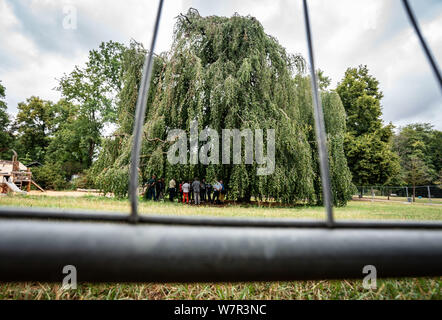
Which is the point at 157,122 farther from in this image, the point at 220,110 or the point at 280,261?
the point at 280,261

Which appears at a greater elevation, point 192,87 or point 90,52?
point 90,52

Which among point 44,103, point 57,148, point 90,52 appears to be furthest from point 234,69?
point 44,103

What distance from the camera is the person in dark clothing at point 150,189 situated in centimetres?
675

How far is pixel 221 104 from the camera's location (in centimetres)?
652

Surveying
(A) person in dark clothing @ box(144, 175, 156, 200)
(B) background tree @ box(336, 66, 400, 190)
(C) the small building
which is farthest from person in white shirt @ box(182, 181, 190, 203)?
(B) background tree @ box(336, 66, 400, 190)

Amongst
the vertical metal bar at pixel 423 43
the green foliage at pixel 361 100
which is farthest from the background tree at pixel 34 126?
the green foliage at pixel 361 100

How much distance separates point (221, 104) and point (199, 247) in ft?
21.2

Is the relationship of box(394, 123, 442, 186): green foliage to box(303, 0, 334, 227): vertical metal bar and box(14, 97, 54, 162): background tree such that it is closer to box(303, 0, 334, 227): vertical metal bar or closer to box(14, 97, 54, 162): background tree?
box(303, 0, 334, 227): vertical metal bar

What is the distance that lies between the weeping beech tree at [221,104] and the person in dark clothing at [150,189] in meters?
0.37

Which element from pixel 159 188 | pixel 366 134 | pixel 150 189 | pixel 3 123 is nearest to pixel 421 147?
pixel 366 134

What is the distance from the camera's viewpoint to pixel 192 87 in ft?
21.0

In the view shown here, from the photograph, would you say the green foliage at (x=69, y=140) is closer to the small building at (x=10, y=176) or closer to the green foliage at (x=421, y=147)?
the small building at (x=10, y=176)

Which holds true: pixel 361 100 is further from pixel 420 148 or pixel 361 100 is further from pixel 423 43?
pixel 423 43
